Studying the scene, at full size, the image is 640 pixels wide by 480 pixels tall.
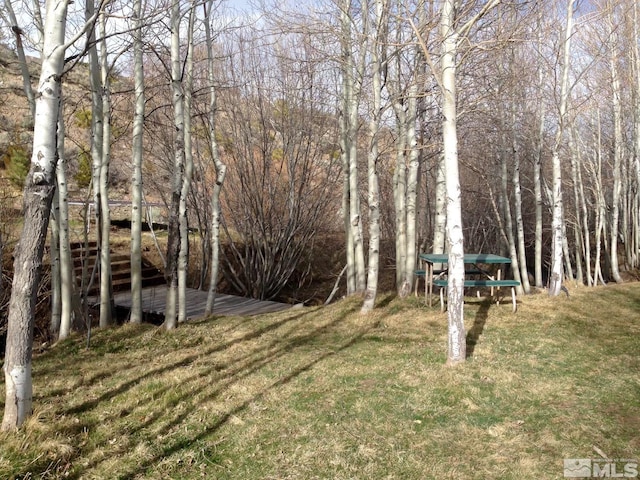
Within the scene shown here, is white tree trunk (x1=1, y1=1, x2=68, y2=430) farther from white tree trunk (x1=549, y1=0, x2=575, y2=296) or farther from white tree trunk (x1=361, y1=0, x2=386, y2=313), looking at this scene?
white tree trunk (x1=549, y1=0, x2=575, y2=296)

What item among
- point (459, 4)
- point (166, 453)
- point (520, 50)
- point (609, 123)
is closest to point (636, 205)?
point (609, 123)

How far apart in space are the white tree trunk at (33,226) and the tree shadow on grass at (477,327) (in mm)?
4125

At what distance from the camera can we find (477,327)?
20.4ft

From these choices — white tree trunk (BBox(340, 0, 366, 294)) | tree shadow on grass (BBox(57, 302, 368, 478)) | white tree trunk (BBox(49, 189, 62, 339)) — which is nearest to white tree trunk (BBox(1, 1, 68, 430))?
tree shadow on grass (BBox(57, 302, 368, 478))

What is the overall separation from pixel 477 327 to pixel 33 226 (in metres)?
5.19

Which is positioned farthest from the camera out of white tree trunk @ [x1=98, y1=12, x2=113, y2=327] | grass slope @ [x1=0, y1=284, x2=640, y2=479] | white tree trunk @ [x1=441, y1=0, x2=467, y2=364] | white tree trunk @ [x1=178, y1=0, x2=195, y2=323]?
white tree trunk @ [x1=178, y1=0, x2=195, y2=323]

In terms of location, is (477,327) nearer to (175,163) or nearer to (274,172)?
(175,163)

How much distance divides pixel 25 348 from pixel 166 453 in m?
1.29

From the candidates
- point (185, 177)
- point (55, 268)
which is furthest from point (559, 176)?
point (55, 268)

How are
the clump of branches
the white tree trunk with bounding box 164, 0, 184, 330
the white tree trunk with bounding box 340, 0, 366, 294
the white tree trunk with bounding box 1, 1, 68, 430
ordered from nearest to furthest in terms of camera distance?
the white tree trunk with bounding box 1, 1, 68, 430, the white tree trunk with bounding box 164, 0, 184, 330, the white tree trunk with bounding box 340, 0, 366, 294, the clump of branches

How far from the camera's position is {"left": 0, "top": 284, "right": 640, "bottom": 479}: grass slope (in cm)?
311

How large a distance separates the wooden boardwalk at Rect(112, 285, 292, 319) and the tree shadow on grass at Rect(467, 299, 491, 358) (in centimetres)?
407

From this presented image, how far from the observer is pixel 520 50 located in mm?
10625

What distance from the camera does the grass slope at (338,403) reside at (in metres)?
3.11
